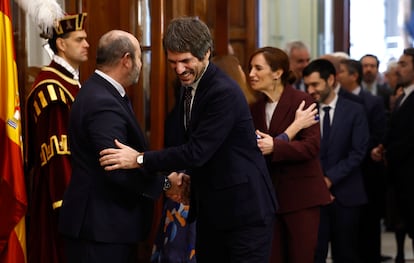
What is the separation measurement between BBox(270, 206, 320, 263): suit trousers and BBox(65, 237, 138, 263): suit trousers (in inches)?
42.9

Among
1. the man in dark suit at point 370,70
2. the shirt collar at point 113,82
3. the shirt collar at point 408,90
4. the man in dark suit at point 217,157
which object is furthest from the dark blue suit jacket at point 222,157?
the man in dark suit at point 370,70

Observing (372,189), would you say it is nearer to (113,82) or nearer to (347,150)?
(347,150)

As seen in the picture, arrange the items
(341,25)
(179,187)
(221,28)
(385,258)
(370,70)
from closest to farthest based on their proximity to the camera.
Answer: (179,187) < (221,28) < (385,258) < (370,70) < (341,25)

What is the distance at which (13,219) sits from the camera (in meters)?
3.97

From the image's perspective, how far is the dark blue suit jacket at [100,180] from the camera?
3.18 meters

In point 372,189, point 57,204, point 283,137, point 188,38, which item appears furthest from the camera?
point 372,189

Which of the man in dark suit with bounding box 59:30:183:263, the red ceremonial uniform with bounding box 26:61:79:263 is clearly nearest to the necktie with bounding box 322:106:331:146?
the red ceremonial uniform with bounding box 26:61:79:263

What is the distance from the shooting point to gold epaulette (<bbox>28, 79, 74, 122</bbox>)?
156 inches

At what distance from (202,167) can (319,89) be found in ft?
6.82

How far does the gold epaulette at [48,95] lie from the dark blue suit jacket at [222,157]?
0.96 m

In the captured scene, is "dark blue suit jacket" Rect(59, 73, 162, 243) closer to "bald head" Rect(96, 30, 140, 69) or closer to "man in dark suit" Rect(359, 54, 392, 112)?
"bald head" Rect(96, 30, 140, 69)

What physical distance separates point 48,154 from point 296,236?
125cm

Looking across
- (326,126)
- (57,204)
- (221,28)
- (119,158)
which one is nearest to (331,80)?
Result: (326,126)

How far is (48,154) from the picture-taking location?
392 centimetres
